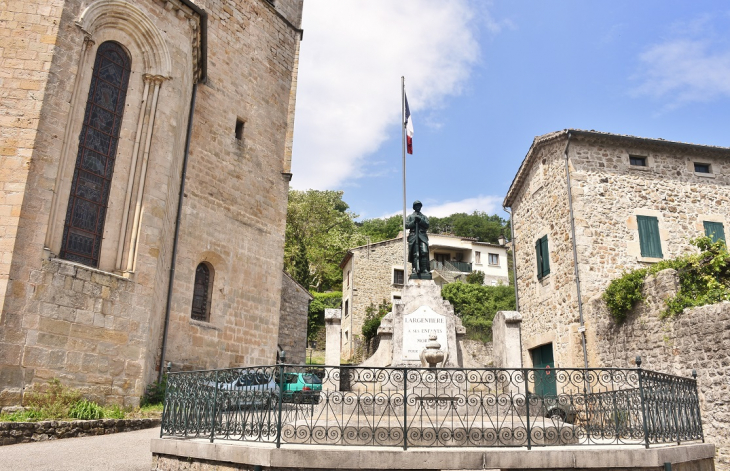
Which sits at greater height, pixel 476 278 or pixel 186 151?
pixel 476 278

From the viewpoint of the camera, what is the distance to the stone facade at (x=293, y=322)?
23594mm

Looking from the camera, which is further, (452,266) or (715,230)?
(452,266)

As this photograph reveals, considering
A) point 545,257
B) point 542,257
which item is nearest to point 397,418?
point 545,257

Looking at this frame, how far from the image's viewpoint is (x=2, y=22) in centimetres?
1057

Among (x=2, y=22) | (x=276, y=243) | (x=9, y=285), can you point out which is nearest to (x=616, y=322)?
(x=276, y=243)

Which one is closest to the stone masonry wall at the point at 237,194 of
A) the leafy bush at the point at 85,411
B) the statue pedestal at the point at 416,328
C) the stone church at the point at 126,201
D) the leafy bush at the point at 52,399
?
the stone church at the point at 126,201

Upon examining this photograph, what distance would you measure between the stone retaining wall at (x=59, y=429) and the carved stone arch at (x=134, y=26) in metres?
7.74

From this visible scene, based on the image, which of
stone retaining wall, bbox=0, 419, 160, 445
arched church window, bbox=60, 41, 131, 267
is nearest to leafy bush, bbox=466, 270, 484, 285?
arched church window, bbox=60, 41, 131, 267

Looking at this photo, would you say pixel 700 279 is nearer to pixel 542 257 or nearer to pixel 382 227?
pixel 542 257

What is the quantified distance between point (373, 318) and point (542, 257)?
15.5 metres

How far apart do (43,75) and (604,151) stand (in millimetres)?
14925

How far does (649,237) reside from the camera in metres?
16.0

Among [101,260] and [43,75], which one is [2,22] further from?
[101,260]

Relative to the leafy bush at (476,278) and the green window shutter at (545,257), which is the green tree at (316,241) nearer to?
the leafy bush at (476,278)
